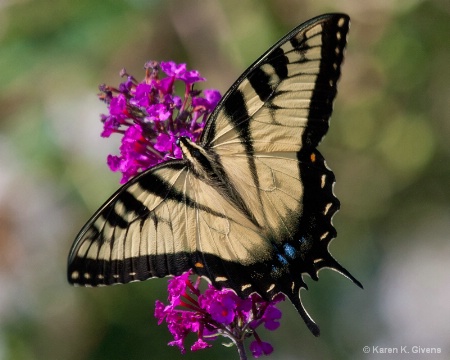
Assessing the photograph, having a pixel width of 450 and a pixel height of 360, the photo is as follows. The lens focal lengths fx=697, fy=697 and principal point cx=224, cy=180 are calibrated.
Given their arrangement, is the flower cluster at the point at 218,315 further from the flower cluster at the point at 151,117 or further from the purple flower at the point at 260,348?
the flower cluster at the point at 151,117

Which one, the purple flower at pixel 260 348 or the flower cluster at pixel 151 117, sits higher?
the flower cluster at pixel 151 117

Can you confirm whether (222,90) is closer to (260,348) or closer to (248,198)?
(248,198)

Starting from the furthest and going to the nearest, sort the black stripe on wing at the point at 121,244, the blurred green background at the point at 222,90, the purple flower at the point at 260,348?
the blurred green background at the point at 222,90 < the purple flower at the point at 260,348 < the black stripe on wing at the point at 121,244

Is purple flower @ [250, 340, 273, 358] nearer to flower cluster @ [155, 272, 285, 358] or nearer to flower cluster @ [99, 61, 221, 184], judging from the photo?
flower cluster @ [155, 272, 285, 358]

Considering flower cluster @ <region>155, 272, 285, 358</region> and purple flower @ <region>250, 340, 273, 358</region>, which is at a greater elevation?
flower cluster @ <region>155, 272, 285, 358</region>

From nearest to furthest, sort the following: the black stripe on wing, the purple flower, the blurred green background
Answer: the black stripe on wing, the purple flower, the blurred green background

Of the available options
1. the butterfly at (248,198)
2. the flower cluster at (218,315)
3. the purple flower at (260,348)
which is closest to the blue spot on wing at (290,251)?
the butterfly at (248,198)

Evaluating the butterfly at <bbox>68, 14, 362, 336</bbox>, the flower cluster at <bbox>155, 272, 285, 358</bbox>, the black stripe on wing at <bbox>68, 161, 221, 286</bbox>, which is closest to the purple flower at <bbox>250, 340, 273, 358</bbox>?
the flower cluster at <bbox>155, 272, 285, 358</bbox>
